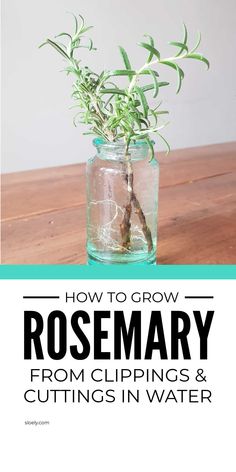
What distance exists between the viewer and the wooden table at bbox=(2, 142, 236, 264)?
34.2 inches

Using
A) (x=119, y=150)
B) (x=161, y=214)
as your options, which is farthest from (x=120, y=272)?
(x=161, y=214)

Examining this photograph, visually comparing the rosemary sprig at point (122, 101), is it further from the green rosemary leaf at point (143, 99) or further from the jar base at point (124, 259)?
the jar base at point (124, 259)

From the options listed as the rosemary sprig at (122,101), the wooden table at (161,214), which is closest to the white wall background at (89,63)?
the wooden table at (161,214)

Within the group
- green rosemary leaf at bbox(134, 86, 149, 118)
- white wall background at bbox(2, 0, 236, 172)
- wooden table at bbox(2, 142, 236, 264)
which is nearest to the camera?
green rosemary leaf at bbox(134, 86, 149, 118)

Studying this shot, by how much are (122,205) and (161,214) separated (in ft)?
1.15

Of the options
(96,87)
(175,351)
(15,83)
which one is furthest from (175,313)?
(15,83)

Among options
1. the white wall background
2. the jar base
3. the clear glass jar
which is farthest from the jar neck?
the white wall background

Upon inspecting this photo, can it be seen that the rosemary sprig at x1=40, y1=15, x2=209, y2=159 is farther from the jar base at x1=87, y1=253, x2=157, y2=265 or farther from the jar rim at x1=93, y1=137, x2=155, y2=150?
the jar base at x1=87, y1=253, x2=157, y2=265

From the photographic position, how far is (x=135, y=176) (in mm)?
729

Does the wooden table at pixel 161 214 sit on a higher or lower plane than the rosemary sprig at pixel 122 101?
lower

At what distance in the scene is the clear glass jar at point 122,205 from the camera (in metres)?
0.72

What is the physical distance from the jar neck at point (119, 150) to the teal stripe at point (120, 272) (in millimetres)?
138

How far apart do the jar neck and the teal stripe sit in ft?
0.45

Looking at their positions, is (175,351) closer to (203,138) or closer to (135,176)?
(135,176)
